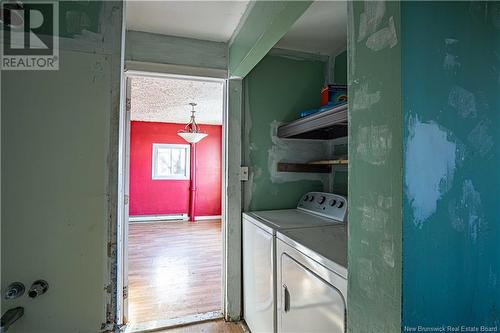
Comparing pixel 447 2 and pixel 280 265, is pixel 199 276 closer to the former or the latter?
pixel 280 265

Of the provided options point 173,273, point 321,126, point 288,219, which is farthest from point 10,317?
point 173,273

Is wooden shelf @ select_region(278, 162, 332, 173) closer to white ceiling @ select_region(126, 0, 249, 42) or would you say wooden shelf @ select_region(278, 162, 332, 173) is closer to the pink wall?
white ceiling @ select_region(126, 0, 249, 42)

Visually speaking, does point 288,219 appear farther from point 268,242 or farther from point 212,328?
point 212,328

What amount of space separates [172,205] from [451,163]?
19.0ft

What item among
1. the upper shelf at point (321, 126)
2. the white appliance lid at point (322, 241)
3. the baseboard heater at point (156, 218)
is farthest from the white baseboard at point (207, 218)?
the white appliance lid at point (322, 241)

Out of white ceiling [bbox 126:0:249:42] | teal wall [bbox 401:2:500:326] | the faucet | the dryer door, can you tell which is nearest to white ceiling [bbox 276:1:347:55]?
white ceiling [bbox 126:0:249:42]

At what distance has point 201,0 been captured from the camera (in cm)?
151

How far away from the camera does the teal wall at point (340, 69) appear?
7.04 feet

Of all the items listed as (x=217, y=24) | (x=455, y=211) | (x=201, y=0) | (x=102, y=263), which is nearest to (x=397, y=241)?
(x=455, y=211)

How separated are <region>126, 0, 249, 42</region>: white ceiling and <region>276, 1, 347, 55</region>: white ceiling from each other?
452 mm

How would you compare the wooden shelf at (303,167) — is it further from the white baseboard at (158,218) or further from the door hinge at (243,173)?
the white baseboard at (158,218)

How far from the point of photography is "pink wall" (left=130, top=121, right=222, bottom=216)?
566 centimetres

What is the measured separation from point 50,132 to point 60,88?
0.58 ft

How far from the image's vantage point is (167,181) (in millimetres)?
5883
